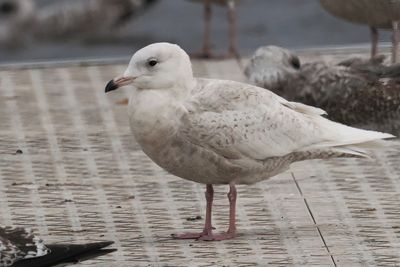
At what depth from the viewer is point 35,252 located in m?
7.35

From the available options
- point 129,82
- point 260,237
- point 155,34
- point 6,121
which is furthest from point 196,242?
point 155,34

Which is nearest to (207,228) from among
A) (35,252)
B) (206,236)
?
(206,236)

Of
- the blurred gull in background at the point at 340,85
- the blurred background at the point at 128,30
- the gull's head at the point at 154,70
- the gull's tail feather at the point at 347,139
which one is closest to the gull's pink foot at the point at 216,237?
the gull's tail feather at the point at 347,139

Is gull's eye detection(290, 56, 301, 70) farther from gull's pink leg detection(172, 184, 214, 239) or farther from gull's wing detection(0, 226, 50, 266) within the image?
gull's wing detection(0, 226, 50, 266)

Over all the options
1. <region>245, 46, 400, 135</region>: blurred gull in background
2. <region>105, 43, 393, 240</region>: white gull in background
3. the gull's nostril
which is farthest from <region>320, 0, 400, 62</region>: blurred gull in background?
the gull's nostril

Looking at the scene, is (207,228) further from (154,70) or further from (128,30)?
(128,30)

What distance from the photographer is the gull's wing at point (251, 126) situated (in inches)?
323

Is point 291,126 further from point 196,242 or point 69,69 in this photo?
point 69,69

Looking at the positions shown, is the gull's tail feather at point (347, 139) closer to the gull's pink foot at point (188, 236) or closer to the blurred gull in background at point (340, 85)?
the gull's pink foot at point (188, 236)

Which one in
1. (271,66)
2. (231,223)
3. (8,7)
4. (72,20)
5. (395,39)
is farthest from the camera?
(8,7)

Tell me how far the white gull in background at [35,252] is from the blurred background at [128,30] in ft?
39.3

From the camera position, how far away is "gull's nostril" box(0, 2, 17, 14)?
2166 cm

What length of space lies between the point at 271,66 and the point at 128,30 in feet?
32.7

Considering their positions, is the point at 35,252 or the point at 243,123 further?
the point at 243,123
